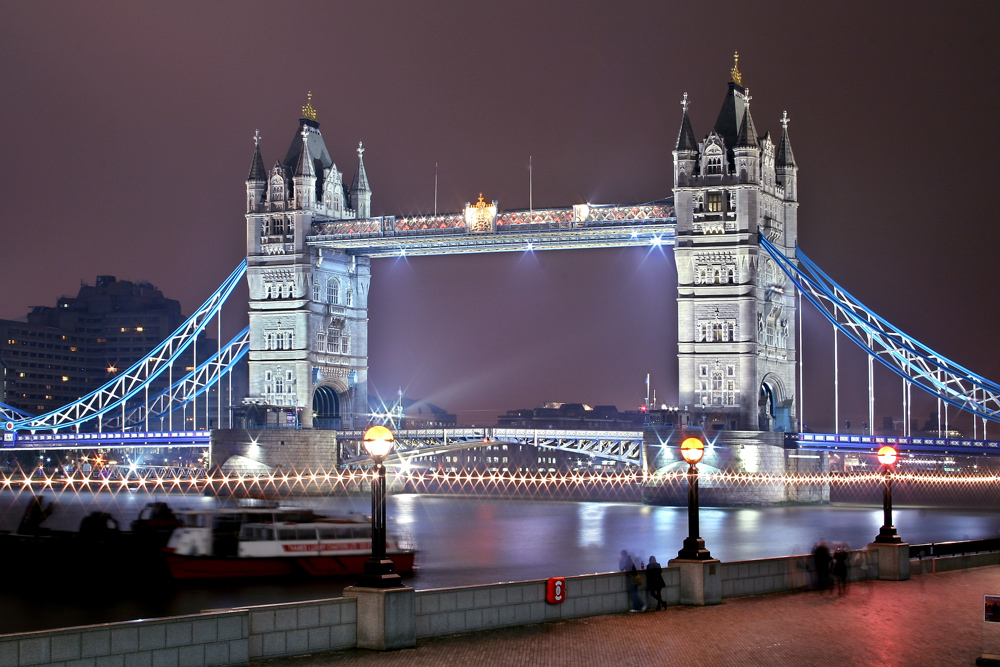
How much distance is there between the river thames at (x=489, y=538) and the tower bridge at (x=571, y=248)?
437cm

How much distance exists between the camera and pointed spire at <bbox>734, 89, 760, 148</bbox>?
2621 inches

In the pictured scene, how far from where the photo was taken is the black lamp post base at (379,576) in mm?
17453

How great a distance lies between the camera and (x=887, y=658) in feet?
57.9

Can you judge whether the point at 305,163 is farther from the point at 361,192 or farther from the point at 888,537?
the point at 888,537

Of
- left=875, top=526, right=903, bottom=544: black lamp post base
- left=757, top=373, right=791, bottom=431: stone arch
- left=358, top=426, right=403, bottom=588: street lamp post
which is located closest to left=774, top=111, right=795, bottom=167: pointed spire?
left=757, top=373, right=791, bottom=431: stone arch

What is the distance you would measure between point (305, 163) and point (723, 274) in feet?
85.6

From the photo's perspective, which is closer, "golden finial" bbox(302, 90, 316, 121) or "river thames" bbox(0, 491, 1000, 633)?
"river thames" bbox(0, 491, 1000, 633)

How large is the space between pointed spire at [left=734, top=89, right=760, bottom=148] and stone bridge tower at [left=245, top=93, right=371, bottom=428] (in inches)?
973

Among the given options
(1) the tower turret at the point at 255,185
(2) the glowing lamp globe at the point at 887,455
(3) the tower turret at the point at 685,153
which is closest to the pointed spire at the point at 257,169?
(1) the tower turret at the point at 255,185

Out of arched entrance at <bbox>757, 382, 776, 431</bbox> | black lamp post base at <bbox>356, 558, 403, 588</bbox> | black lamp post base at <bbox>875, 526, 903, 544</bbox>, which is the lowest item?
black lamp post base at <bbox>875, 526, 903, 544</bbox>

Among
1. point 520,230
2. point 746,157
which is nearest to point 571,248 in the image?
point 520,230

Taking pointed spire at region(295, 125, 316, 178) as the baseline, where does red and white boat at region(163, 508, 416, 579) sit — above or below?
below

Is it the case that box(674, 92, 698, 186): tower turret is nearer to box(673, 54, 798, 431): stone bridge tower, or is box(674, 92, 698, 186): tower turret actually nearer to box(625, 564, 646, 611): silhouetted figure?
box(673, 54, 798, 431): stone bridge tower

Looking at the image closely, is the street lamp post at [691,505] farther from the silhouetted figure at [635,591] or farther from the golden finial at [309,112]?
the golden finial at [309,112]
